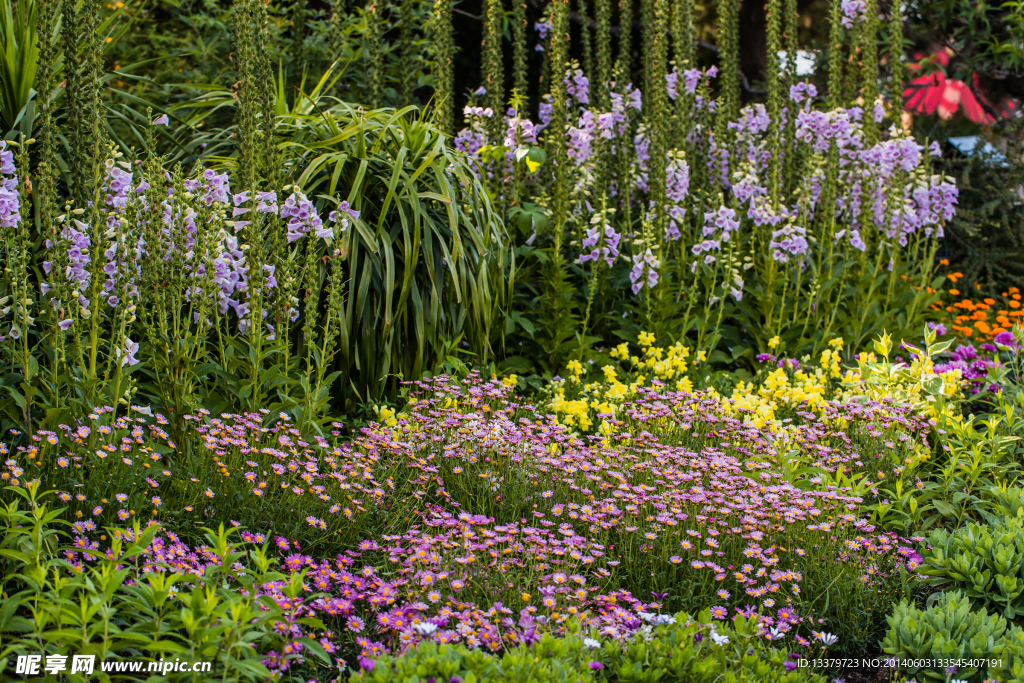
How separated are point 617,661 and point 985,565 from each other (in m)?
1.55

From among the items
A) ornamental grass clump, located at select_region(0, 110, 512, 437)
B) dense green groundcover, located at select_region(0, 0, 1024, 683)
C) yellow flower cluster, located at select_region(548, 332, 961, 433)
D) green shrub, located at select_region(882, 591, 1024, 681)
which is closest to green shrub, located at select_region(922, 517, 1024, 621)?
dense green groundcover, located at select_region(0, 0, 1024, 683)

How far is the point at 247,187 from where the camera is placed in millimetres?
3924

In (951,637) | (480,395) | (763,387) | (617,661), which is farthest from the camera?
(763,387)

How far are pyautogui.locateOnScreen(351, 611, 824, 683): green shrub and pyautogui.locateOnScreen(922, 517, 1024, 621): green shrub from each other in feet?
2.61

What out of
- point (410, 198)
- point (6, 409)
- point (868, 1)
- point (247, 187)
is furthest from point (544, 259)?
point (868, 1)

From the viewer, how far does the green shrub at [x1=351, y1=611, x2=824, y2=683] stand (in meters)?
2.09

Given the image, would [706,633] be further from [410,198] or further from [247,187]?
[410,198]

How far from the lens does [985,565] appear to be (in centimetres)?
299

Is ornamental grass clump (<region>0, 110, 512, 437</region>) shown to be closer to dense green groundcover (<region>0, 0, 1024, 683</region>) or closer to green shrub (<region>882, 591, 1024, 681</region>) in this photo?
dense green groundcover (<region>0, 0, 1024, 683</region>)

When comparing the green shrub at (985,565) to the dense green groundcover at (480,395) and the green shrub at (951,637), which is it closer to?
the dense green groundcover at (480,395)

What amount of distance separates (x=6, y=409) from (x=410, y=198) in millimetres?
2337

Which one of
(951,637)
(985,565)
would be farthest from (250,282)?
(985,565)

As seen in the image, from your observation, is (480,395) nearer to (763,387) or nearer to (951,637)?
Answer: (763,387)

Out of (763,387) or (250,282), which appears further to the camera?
(763,387)
